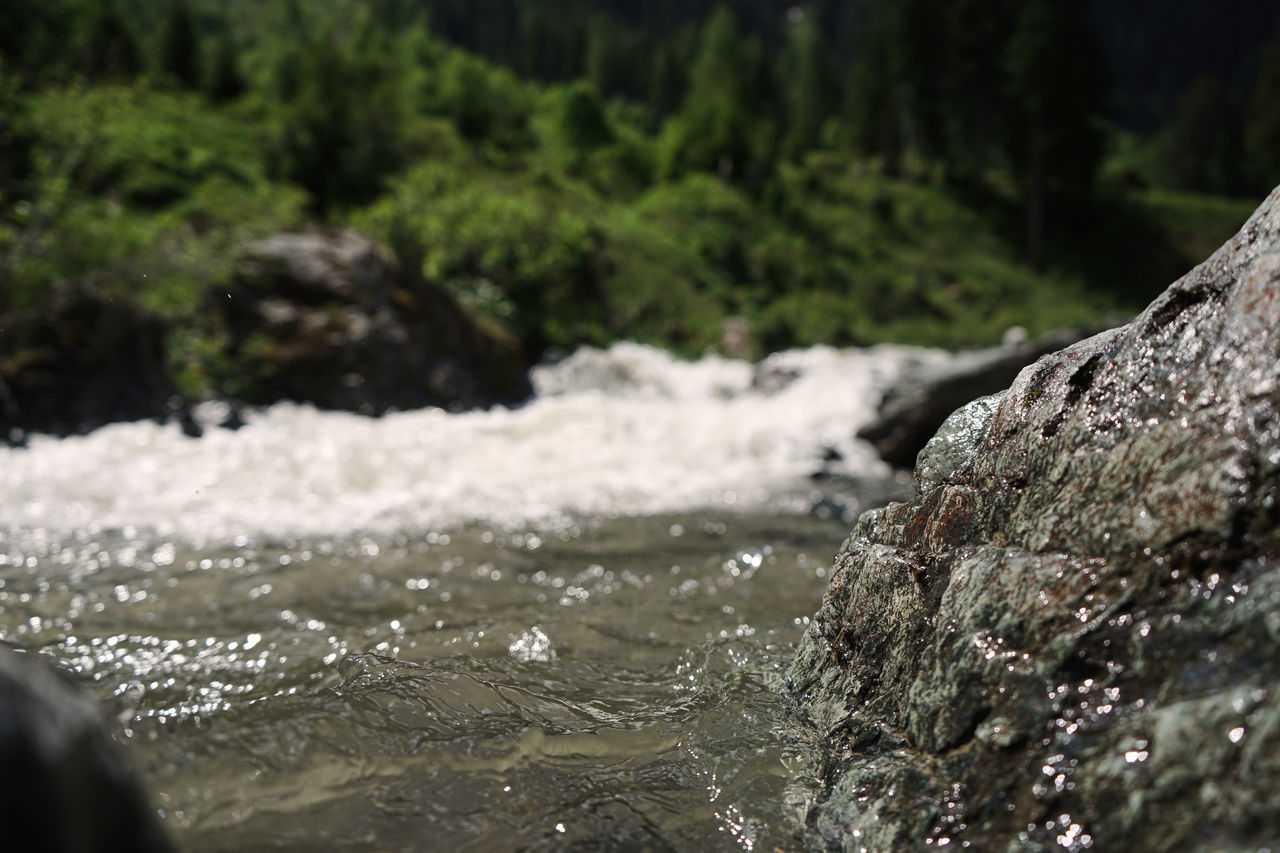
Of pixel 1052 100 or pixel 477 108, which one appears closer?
pixel 1052 100

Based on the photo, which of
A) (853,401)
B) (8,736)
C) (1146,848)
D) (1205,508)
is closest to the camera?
(8,736)

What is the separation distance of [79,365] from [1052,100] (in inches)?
1041

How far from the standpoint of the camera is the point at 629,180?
2800cm

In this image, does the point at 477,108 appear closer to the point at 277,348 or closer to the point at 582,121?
A: the point at 582,121

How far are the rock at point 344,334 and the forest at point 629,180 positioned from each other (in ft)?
1.44

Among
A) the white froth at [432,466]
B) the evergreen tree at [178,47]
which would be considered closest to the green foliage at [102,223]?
the white froth at [432,466]

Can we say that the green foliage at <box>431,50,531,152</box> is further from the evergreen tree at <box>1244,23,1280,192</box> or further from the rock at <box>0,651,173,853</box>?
the rock at <box>0,651,173,853</box>

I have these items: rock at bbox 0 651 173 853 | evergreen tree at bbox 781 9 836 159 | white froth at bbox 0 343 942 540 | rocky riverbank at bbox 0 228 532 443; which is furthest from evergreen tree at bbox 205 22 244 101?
evergreen tree at bbox 781 9 836 159

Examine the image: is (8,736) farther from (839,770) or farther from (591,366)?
(591,366)

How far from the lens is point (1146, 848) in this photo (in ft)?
5.72

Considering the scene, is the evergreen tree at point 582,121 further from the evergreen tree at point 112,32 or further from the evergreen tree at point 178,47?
the evergreen tree at point 112,32

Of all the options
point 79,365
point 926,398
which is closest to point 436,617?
point 79,365

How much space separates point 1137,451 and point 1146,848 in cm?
101

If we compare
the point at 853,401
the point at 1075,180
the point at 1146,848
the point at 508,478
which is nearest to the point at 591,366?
the point at 853,401
